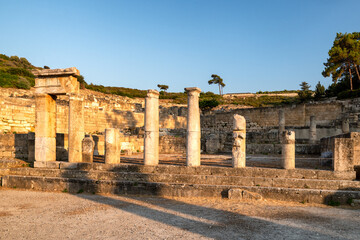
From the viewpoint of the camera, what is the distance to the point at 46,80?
1032 cm

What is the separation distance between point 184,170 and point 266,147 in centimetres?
972

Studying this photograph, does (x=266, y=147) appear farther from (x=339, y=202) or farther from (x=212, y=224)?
(x=212, y=224)

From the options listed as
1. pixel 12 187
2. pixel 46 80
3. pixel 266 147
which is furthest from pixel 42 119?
pixel 266 147

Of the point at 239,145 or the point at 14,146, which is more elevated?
the point at 239,145

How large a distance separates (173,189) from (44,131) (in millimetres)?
5878

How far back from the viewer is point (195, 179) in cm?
828

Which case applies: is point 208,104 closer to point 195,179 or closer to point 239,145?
point 239,145

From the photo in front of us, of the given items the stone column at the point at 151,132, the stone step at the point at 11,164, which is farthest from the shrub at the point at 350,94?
the stone step at the point at 11,164

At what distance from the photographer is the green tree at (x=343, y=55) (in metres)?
31.9

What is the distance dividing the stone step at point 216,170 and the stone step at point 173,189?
2.53 feet

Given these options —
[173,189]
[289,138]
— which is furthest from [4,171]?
[289,138]

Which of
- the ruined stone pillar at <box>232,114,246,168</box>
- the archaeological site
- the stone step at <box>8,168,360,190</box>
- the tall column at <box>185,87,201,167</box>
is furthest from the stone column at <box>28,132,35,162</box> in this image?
the ruined stone pillar at <box>232,114,246,168</box>

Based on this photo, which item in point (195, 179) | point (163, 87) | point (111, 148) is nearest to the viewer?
point (195, 179)

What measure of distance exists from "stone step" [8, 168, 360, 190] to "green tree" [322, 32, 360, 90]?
30815mm
